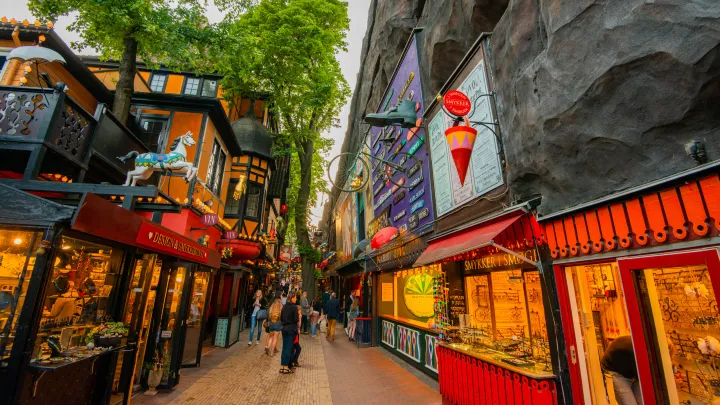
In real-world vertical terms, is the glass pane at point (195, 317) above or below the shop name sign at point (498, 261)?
below

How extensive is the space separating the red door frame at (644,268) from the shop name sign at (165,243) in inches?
273

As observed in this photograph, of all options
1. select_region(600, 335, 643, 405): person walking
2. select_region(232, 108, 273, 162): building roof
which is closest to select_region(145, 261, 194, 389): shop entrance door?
select_region(600, 335, 643, 405): person walking

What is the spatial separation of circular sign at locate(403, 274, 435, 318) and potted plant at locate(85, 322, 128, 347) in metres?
7.54

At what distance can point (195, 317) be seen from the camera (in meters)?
9.01

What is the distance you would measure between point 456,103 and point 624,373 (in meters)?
4.76

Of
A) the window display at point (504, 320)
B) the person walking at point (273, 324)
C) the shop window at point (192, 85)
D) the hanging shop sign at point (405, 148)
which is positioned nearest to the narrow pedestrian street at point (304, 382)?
the person walking at point (273, 324)

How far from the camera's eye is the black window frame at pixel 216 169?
38.6 ft

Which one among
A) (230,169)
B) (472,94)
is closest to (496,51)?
(472,94)

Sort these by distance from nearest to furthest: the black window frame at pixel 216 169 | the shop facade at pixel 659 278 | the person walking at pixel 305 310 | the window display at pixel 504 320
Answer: the shop facade at pixel 659 278
the window display at pixel 504 320
the black window frame at pixel 216 169
the person walking at pixel 305 310

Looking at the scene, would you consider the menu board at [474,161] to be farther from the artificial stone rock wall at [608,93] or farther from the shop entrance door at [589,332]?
the shop entrance door at [589,332]

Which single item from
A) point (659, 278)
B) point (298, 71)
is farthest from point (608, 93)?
point (298, 71)

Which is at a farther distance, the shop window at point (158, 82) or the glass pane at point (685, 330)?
the shop window at point (158, 82)

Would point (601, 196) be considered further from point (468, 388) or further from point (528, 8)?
point (468, 388)

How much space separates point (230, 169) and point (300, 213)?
4608 millimetres
